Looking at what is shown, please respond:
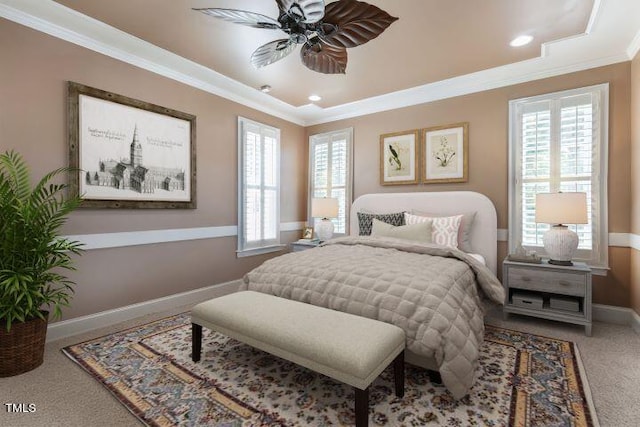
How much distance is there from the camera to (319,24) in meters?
2.01

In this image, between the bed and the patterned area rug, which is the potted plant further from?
the bed

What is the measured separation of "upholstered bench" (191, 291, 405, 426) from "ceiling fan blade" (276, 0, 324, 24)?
1.83 metres

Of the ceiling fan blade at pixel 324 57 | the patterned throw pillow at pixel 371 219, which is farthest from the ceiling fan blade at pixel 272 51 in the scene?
the patterned throw pillow at pixel 371 219

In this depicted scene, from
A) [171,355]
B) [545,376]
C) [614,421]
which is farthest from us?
[171,355]

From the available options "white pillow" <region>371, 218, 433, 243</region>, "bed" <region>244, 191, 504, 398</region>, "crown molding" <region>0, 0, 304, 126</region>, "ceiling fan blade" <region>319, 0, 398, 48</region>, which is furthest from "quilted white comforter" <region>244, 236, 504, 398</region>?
"crown molding" <region>0, 0, 304, 126</region>

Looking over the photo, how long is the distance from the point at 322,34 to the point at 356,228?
9.07 ft

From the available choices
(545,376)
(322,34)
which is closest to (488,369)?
(545,376)

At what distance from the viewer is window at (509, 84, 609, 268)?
9.79 ft

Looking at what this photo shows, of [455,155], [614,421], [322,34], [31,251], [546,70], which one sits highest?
[546,70]

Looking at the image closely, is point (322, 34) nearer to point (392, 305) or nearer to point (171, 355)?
point (392, 305)

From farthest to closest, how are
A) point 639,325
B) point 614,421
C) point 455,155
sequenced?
point 455,155 < point 639,325 < point 614,421

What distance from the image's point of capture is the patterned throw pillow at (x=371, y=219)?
368 centimetres

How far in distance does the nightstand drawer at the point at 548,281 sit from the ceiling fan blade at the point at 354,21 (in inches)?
99.7

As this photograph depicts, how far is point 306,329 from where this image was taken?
5.57 ft
